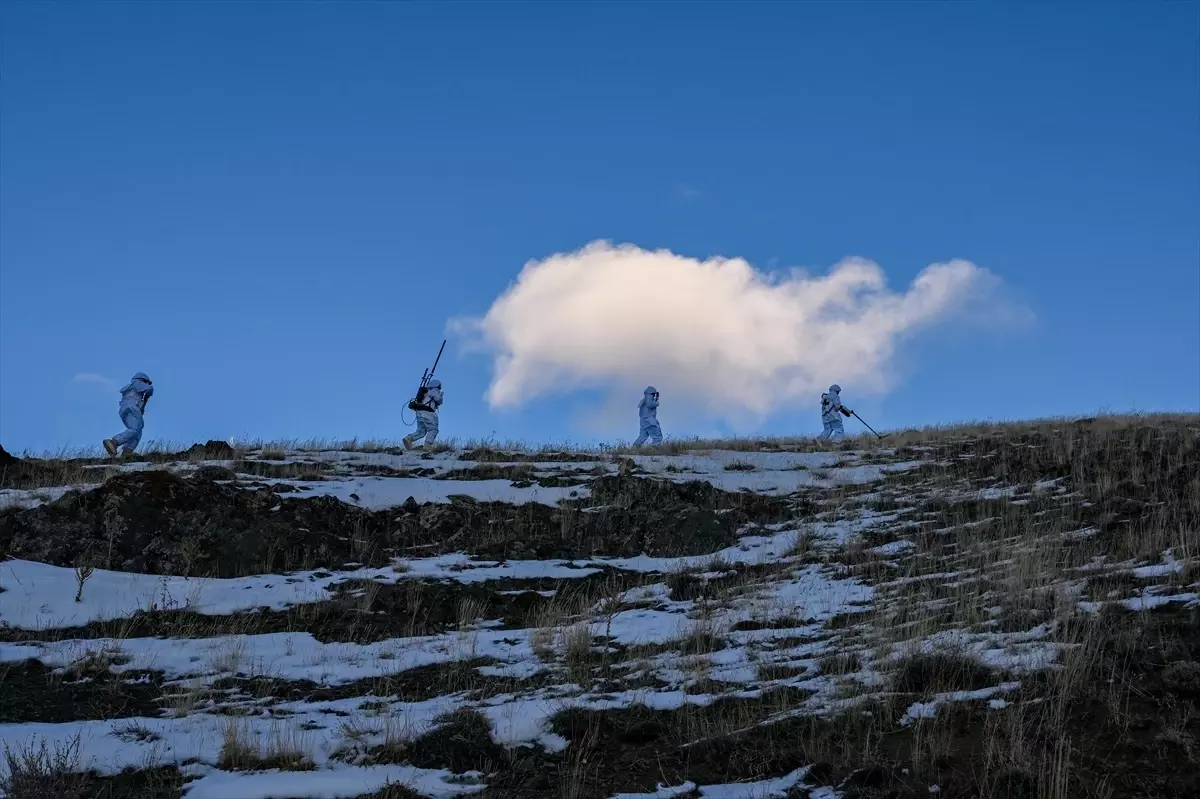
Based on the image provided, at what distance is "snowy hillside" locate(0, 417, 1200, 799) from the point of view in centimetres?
564

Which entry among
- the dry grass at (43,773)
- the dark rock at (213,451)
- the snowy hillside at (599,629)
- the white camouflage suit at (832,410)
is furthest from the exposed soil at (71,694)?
the white camouflage suit at (832,410)

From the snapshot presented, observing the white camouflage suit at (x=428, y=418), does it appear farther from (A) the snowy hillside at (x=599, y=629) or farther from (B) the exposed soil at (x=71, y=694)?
(B) the exposed soil at (x=71, y=694)

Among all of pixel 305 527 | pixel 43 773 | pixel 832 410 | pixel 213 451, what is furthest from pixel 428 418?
pixel 43 773

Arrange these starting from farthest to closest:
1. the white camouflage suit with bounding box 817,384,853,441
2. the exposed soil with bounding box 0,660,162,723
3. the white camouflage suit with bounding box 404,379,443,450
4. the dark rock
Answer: the white camouflage suit with bounding box 817,384,853,441, the white camouflage suit with bounding box 404,379,443,450, the dark rock, the exposed soil with bounding box 0,660,162,723

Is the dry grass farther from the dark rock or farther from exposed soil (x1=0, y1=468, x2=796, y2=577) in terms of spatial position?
the dark rock

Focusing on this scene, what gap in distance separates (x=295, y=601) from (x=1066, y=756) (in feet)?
24.5

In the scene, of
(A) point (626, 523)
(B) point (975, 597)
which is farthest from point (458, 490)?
(B) point (975, 597)

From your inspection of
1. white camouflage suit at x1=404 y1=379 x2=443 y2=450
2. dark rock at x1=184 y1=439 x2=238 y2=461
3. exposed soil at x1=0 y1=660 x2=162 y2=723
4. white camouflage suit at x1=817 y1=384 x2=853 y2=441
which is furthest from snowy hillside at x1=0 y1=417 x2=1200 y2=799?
white camouflage suit at x1=817 y1=384 x2=853 y2=441

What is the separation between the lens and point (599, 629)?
911 cm

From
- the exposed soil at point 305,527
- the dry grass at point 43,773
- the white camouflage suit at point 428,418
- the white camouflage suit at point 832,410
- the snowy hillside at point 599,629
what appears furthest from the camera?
the white camouflage suit at point 832,410

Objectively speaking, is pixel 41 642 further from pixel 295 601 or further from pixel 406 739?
pixel 406 739

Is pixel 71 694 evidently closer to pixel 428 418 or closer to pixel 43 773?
pixel 43 773

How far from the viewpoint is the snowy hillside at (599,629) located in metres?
5.64

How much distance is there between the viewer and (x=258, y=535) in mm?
11570
